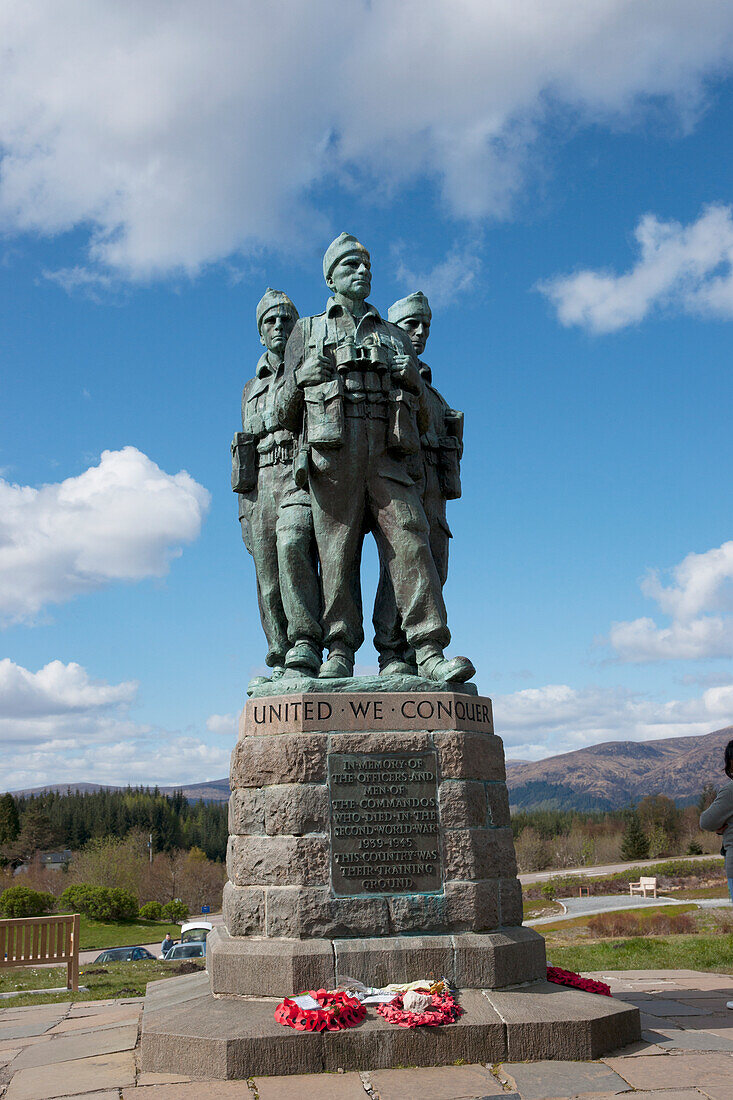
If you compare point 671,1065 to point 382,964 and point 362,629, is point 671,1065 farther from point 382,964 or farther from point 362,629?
point 362,629

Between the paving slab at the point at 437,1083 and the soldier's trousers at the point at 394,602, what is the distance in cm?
265

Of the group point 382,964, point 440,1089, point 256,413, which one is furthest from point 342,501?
point 440,1089

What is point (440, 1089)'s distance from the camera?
3955mm

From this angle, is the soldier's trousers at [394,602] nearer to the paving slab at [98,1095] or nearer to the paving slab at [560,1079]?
the paving slab at [560,1079]

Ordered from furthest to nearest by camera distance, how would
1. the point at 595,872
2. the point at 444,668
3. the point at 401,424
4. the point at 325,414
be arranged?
1. the point at 595,872
2. the point at 401,424
3. the point at 325,414
4. the point at 444,668

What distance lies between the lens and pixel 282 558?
6.20m

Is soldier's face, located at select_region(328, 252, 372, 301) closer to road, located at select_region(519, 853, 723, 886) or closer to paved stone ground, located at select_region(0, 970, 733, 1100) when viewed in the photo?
paved stone ground, located at select_region(0, 970, 733, 1100)

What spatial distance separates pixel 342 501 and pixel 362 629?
0.91 m

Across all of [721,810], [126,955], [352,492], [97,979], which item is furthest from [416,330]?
[126,955]

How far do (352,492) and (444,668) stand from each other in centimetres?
133

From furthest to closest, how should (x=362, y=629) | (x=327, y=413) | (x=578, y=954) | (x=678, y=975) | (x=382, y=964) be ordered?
(x=578, y=954) → (x=678, y=975) → (x=362, y=629) → (x=327, y=413) → (x=382, y=964)

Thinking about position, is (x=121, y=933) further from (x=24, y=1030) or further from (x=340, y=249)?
(x=340, y=249)

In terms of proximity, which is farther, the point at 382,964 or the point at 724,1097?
the point at 382,964

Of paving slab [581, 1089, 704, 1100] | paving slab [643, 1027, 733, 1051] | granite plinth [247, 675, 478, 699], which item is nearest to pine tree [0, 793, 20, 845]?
granite plinth [247, 675, 478, 699]
